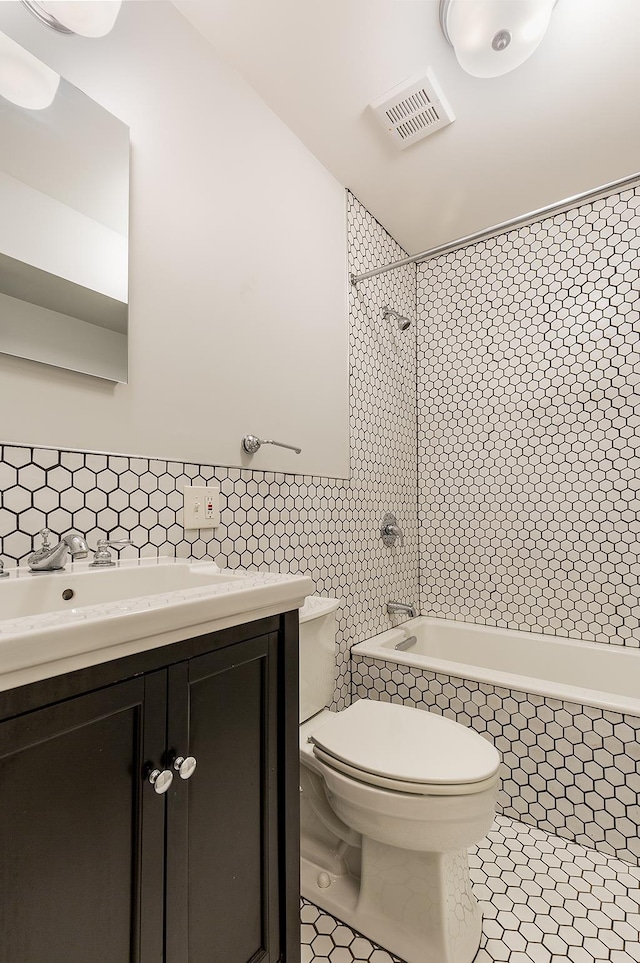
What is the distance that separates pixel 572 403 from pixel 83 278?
83.9 inches

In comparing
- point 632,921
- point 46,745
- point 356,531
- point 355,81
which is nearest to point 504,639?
point 356,531

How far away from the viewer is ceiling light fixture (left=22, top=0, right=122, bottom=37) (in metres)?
1.08

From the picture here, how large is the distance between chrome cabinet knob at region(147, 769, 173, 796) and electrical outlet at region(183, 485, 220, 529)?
29.3 inches

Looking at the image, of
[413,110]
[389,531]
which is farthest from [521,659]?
[413,110]

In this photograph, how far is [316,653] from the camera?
1399 millimetres

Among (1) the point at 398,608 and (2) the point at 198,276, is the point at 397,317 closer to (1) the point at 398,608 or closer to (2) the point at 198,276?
(2) the point at 198,276

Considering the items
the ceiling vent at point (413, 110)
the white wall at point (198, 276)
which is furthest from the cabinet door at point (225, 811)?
the ceiling vent at point (413, 110)

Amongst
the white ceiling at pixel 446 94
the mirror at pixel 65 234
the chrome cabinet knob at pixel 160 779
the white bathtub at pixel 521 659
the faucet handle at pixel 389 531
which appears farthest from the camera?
the faucet handle at pixel 389 531

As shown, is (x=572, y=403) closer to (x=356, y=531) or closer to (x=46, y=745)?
(x=356, y=531)

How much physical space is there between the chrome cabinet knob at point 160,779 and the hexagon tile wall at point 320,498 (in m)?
0.56

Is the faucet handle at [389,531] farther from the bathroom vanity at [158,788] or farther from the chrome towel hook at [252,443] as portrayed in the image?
the bathroom vanity at [158,788]

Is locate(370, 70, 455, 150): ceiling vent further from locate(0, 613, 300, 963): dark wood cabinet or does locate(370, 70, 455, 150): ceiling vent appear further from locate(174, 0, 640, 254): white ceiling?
locate(0, 613, 300, 963): dark wood cabinet

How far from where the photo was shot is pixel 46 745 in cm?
56

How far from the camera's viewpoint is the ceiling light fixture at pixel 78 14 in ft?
3.54
